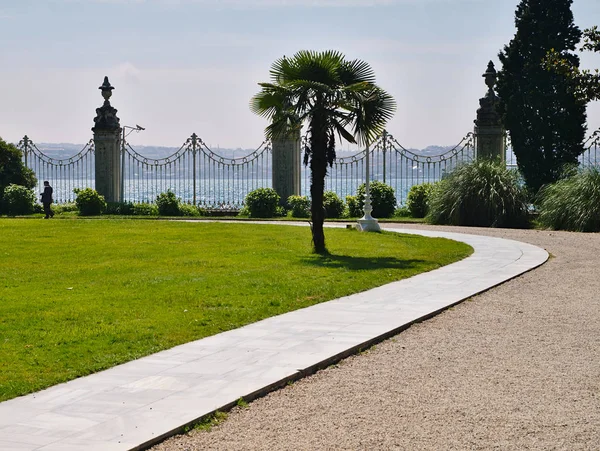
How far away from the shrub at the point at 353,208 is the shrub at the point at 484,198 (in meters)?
4.18

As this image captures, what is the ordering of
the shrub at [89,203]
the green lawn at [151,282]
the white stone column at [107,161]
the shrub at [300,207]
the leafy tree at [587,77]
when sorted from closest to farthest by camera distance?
the green lawn at [151,282] → the leafy tree at [587,77] → the shrub at [300,207] → the shrub at [89,203] → the white stone column at [107,161]

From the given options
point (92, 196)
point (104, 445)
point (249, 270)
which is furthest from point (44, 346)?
point (92, 196)

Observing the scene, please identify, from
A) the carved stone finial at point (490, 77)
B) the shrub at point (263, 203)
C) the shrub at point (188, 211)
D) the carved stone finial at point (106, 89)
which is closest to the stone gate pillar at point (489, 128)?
the carved stone finial at point (490, 77)

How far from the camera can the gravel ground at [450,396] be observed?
5.40m

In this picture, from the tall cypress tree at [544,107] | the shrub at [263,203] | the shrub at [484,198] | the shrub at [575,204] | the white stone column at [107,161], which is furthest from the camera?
the white stone column at [107,161]

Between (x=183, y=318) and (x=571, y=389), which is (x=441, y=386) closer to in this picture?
(x=571, y=389)

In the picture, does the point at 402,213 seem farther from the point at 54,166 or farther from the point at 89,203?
the point at 54,166

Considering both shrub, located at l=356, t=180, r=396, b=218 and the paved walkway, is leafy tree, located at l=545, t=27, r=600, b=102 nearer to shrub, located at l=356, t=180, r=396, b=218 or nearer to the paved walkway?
the paved walkway

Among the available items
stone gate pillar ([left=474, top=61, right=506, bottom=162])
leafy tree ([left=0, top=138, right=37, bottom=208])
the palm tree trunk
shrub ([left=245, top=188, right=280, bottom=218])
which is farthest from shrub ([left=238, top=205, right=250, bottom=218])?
the palm tree trunk

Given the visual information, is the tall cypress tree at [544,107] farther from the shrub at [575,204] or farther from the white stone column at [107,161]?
the white stone column at [107,161]

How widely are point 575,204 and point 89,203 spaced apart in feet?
55.2

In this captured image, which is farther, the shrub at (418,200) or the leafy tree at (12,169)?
the leafy tree at (12,169)

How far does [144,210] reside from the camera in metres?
30.7

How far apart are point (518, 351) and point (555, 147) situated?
18509 mm
